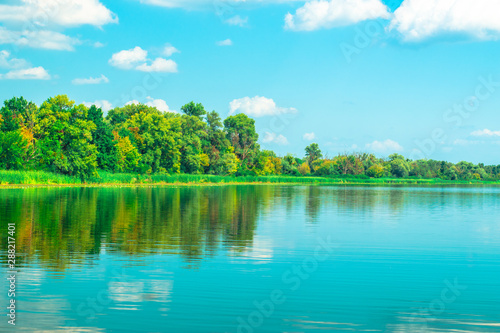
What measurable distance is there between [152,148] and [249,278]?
9028cm

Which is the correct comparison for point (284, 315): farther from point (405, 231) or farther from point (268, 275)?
point (405, 231)

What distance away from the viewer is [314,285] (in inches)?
511

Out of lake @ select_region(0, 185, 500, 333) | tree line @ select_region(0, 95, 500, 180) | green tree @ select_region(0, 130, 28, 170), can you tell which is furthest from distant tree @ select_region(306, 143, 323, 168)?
lake @ select_region(0, 185, 500, 333)

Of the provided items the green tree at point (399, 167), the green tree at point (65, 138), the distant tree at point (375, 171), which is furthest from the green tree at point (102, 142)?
the green tree at point (399, 167)

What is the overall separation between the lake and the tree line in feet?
173

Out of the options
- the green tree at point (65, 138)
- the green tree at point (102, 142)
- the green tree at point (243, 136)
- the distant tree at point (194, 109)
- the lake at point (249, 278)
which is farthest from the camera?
the green tree at point (243, 136)

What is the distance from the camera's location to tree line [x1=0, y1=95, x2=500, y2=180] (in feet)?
243

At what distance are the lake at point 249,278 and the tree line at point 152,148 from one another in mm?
52624

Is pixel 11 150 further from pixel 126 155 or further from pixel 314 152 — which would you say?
pixel 314 152

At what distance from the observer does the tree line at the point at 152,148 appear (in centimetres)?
7400

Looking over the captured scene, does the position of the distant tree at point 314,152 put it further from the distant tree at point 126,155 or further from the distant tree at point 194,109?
the distant tree at point 126,155

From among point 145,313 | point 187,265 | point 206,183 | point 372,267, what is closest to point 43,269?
point 187,265

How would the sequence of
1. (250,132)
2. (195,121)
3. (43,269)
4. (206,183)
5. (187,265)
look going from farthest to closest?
(250,132), (195,121), (206,183), (187,265), (43,269)

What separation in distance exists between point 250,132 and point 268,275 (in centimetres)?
11810
